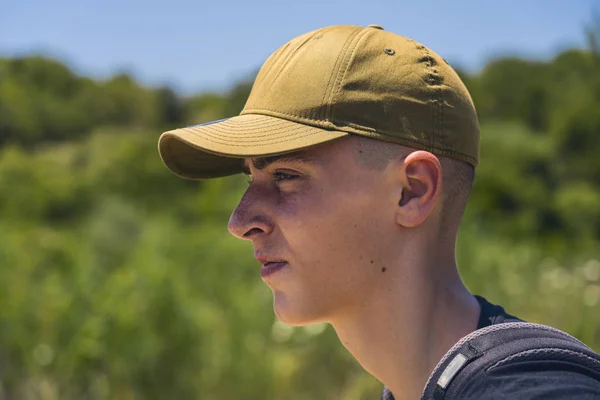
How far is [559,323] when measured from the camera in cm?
454

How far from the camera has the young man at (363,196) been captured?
135 cm

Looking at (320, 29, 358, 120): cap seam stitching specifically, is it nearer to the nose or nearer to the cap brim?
the cap brim

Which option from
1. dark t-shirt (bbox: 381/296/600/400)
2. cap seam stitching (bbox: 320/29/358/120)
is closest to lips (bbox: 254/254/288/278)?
cap seam stitching (bbox: 320/29/358/120)

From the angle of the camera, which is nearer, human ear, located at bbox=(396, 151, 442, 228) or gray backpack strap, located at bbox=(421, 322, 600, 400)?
gray backpack strap, located at bbox=(421, 322, 600, 400)

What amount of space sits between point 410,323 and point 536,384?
0.32 m

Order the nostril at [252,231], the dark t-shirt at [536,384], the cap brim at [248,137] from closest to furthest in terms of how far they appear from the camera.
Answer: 1. the dark t-shirt at [536,384]
2. the cap brim at [248,137]
3. the nostril at [252,231]

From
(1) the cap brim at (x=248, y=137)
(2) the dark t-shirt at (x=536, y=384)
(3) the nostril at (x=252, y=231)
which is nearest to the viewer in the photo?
(2) the dark t-shirt at (x=536, y=384)

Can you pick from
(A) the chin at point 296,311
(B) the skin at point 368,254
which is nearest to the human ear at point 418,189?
(B) the skin at point 368,254

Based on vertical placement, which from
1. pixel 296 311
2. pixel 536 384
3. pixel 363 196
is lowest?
pixel 296 311

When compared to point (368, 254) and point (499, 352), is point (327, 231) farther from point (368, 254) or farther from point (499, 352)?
point (499, 352)

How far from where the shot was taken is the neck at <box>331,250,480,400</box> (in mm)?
1368

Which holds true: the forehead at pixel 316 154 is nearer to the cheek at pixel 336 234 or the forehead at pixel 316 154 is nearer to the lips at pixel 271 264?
the cheek at pixel 336 234

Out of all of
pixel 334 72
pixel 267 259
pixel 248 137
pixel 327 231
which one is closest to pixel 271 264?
pixel 267 259

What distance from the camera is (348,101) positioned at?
1.33 m
